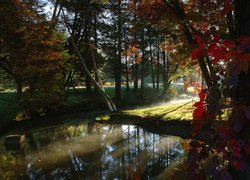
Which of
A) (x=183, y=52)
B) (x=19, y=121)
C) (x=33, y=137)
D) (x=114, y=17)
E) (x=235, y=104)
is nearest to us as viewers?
(x=235, y=104)

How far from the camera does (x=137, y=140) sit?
44.3 feet

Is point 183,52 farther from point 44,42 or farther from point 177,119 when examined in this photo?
point 44,42

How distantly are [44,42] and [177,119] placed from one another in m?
10.1

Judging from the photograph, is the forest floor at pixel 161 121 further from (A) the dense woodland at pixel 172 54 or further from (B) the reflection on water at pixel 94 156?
(A) the dense woodland at pixel 172 54

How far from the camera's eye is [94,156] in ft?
36.4

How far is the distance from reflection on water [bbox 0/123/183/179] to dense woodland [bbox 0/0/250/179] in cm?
258

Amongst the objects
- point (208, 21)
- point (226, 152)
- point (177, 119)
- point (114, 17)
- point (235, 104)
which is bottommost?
point (177, 119)

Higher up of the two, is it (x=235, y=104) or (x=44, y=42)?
(x=44, y=42)

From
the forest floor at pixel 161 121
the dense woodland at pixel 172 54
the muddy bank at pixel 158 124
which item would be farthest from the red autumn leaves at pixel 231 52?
the forest floor at pixel 161 121

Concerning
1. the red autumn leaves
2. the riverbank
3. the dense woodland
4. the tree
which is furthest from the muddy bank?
the red autumn leaves

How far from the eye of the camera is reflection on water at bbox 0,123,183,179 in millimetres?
9234

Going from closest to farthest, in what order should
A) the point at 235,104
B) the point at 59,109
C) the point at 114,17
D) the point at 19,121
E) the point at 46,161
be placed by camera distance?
the point at 235,104
the point at 46,161
the point at 19,121
the point at 59,109
the point at 114,17

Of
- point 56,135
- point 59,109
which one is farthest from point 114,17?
point 56,135

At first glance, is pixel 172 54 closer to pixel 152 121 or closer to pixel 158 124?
pixel 152 121
